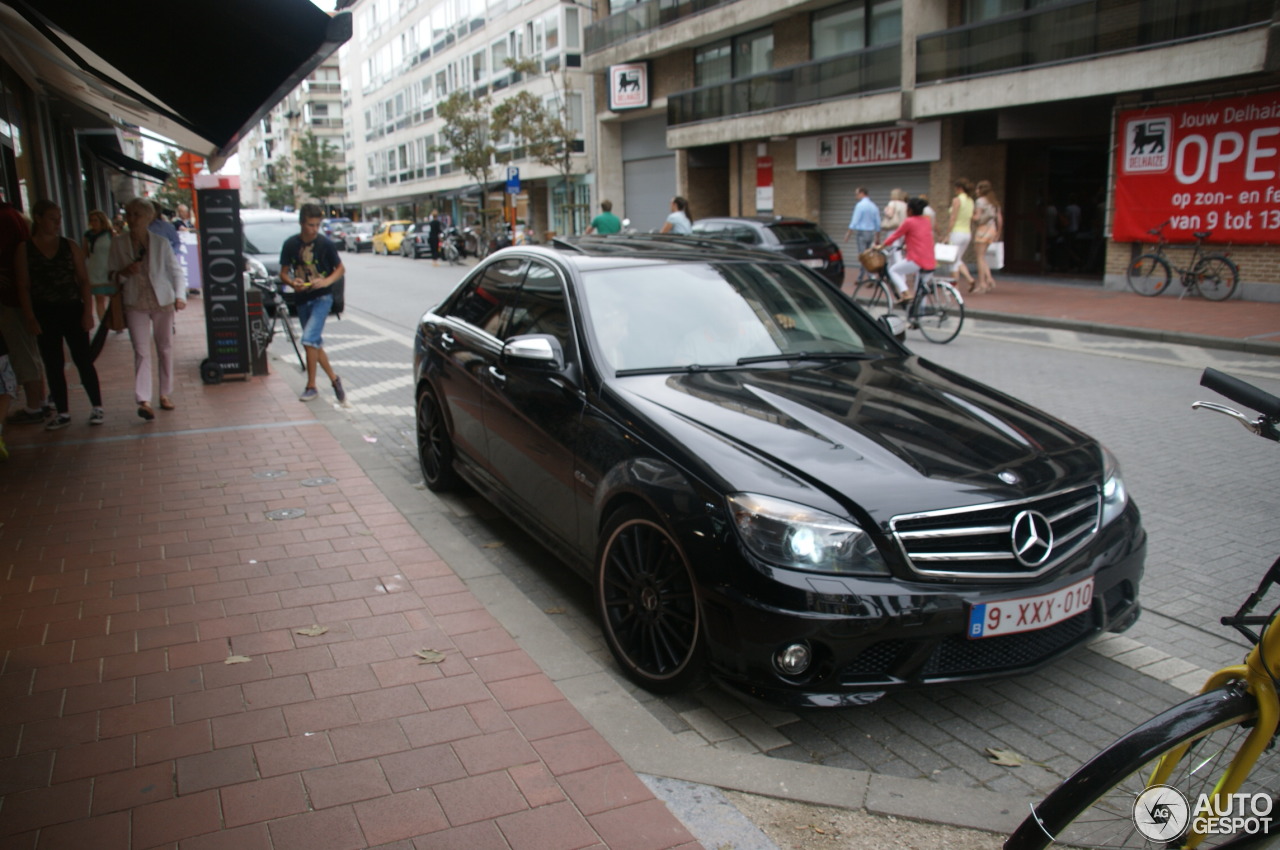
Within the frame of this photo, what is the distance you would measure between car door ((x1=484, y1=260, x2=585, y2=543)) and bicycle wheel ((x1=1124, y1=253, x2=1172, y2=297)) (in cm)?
1534

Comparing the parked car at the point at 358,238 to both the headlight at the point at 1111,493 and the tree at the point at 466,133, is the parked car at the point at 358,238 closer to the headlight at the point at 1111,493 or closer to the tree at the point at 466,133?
the tree at the point at 466,133

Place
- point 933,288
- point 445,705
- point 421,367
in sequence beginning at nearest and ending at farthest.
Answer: point 445,705 → point 421,367 → point 933,288

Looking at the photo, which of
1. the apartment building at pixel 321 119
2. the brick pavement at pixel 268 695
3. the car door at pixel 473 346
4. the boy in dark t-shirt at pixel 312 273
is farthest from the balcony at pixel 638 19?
the apartment building at pixel 321 119

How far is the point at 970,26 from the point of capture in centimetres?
2161

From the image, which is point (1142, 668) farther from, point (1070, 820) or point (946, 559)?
point (1070, 820)

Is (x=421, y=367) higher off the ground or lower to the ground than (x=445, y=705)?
higher

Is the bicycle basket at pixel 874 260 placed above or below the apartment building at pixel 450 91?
below

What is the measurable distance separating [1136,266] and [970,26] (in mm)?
7266

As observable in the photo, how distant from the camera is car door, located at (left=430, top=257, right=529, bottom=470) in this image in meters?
5.41

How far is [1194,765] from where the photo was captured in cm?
223

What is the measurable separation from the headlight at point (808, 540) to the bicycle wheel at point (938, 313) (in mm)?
10340

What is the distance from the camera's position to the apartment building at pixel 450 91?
4525cm

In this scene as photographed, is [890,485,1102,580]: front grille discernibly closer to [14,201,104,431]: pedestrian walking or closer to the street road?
the street road

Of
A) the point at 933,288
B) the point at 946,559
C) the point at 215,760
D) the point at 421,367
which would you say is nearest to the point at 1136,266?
the point at 933,288
